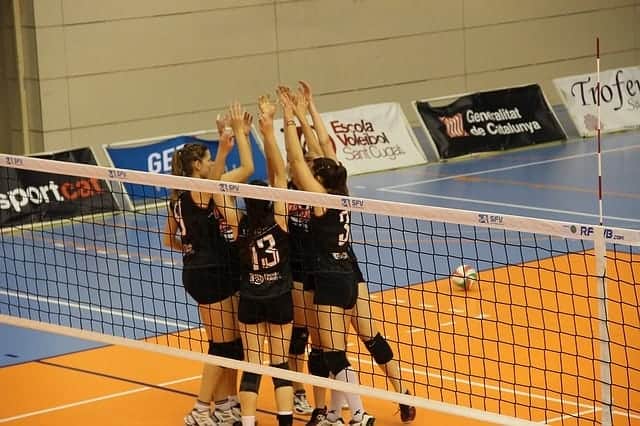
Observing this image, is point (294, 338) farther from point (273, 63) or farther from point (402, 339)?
point (273, 63)

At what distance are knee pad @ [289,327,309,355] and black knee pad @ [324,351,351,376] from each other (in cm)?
45

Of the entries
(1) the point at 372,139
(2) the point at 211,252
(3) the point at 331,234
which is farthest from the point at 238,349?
(1) the point at 372,139

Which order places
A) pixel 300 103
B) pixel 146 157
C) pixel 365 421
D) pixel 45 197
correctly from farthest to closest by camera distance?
pixel 146 157 < pixel 45 197 < pixel 300 103 < pixel 365 421

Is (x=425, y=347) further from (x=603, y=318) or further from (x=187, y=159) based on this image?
(x=187, y=159)

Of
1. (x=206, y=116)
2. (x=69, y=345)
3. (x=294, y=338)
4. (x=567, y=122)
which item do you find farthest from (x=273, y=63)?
(x=294, y=338)

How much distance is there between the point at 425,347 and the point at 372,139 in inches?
485

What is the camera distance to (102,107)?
70.8ft

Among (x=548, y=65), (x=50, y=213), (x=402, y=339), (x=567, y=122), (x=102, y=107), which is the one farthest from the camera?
(x=548, y=65)

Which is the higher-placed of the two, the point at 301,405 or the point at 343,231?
the point at 343,231

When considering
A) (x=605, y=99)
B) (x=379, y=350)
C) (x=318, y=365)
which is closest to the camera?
(x=318, y=365)

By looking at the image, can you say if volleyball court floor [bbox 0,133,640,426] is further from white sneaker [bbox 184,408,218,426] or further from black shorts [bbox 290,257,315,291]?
black shorts [bbox 290,257,315,291]

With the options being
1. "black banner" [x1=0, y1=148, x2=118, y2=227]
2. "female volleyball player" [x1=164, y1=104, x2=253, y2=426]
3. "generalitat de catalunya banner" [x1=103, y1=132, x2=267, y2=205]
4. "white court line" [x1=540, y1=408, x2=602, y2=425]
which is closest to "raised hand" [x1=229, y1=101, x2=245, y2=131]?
"female volleyball player" [x1=164, y1=104, x2=253, y2=426]

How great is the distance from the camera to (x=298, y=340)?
33.0ft

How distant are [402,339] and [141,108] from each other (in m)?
10.7
